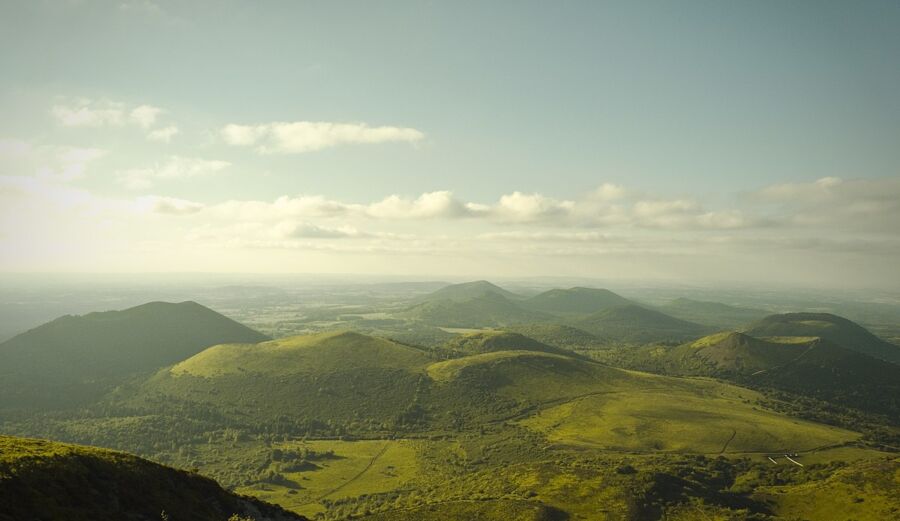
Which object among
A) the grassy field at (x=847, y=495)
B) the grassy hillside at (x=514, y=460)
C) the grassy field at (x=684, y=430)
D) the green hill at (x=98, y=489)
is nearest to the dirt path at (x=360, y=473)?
the grassy hillside at (x=514, y=460)

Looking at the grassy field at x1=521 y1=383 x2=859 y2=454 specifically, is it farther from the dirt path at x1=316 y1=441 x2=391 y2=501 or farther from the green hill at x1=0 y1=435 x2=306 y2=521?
the green hill at x1=0 y1=435 x2=306 y2=521

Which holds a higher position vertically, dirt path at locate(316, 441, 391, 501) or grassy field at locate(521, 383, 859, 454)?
grassy field at locate(521, 383, 859, 454)

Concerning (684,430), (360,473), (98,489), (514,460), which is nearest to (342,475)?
(360,473)

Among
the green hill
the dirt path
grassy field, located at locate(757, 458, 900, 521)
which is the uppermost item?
the green hill

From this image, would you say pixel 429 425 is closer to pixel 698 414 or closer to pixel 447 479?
pixel 447 479

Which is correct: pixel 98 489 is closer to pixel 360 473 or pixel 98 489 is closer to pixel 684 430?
pixel 360 473

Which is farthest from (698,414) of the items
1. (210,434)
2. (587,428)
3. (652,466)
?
(210,434)

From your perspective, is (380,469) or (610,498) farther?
(380,469)

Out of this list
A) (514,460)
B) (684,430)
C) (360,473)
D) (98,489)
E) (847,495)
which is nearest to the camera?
(98,489)

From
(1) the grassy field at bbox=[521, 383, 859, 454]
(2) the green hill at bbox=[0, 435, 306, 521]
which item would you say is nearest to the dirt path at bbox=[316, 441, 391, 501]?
(1) the grassy field at bbox=[521, 383, 859, 454]
